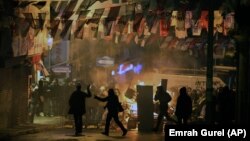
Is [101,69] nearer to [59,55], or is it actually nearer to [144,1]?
[59,55]

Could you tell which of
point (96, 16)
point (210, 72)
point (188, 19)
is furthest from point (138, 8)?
point (210, 72)

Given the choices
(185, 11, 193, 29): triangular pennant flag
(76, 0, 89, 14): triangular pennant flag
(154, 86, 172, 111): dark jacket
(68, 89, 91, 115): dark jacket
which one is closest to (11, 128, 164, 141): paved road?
(68, 89, 91, 115): dark jacket

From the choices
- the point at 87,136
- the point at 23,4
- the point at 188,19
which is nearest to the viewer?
the point at 87,136

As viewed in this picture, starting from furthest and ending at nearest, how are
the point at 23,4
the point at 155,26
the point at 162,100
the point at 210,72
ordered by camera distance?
the point at 155,26, the point at 162,100, the point at 23,4, the point at 210,72

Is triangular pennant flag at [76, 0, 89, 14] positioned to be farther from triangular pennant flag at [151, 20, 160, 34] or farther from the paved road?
the paved road

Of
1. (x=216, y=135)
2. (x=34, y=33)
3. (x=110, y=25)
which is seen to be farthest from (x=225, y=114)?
(x=216, y=135)

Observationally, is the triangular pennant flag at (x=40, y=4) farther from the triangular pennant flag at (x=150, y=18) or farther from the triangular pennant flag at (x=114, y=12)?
the triangular pennant flag at (x=150, y=18)

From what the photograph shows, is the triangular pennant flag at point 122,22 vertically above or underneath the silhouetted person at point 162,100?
above

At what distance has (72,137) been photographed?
20062 mm

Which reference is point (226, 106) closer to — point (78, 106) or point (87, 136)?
point (87, 136)

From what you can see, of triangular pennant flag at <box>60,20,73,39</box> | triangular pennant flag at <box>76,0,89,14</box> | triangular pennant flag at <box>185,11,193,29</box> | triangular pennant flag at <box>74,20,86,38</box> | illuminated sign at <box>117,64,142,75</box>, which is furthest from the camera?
illuminated sign at <box>117,64,142,75</box>

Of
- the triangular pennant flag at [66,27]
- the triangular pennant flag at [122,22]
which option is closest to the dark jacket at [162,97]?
the triangular pennant flag at [122,22]

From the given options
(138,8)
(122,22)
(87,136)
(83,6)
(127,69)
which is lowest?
(87,136)

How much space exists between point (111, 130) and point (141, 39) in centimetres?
1129
